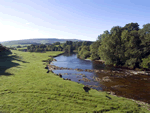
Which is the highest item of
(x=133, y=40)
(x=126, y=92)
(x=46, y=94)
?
(x=133, y=40)

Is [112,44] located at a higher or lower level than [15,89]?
higher

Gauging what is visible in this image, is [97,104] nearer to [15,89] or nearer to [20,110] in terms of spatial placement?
[20,110]

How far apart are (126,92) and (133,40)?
131ft

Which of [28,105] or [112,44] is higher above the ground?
[112,44]

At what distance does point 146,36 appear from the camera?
56.0 meters

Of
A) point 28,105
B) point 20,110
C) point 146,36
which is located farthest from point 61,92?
point 146,36

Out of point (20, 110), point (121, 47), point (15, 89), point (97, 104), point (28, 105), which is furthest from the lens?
point (121, 47)

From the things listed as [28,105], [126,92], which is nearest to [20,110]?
[28,105]

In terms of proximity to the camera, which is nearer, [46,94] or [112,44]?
[46,94]

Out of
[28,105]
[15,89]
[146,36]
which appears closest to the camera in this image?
[28,105]

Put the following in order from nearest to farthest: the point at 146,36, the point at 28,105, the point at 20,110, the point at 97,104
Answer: the point at 20,110, the point at 28,105, the point at 97,104, the point at 146,36

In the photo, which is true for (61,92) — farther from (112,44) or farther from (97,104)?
(112,44)

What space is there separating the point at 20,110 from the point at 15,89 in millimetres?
9242

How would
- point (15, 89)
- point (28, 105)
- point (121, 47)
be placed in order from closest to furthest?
1. point (28, 105)
2. point (15, 89)
3. point (121, 47)
